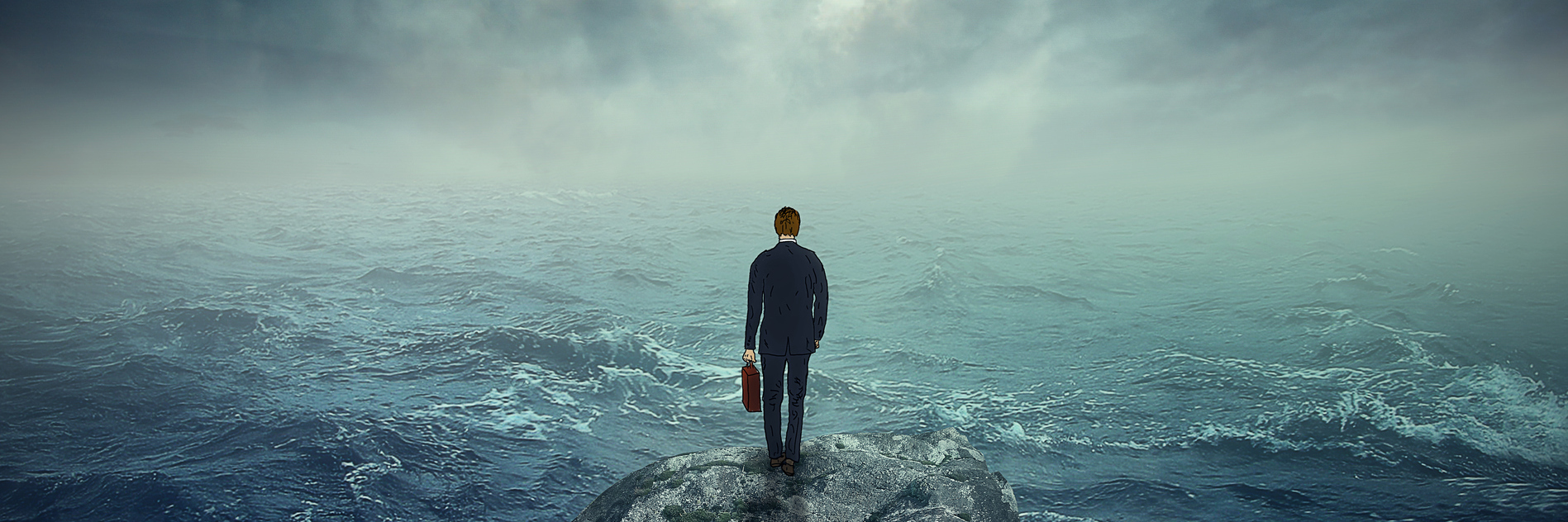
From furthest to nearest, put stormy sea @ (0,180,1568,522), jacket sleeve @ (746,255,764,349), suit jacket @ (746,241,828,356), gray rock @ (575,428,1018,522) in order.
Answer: stormy sea @ (0,180,1568,522), gray rock @ (575,428,1018,522), jacket sleeve @ (746,255,764,349), suit jacket @ (746,241,828,356)

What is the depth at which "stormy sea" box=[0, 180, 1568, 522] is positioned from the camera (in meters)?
12.1

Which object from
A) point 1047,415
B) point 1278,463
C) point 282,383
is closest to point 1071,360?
point 1047,415

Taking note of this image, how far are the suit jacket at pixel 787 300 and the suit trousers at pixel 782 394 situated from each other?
132 millimetres

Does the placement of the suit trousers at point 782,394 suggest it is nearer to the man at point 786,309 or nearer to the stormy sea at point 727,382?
the man at point 786,309

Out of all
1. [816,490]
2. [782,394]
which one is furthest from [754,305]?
[816,490]

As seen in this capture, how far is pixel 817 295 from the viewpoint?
21.8 ft

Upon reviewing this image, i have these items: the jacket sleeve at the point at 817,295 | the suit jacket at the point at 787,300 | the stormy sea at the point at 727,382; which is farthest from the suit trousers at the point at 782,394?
the stormy sea at the point at 727,382

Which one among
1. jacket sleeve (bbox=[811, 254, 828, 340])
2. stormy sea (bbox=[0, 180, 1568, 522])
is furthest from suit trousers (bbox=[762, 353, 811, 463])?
stormy sea (bbox=[0, 180, 1568, 522])

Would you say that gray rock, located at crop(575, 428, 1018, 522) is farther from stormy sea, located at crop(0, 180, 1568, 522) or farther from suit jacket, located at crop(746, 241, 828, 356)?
stormy sea, located at crop(0, 180, 1568, 522)

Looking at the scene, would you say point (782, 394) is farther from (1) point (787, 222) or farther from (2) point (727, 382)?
(2) point (727, 382)

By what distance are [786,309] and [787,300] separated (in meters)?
0.10

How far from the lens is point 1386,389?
17.6 meters

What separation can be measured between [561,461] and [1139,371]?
17.2 m

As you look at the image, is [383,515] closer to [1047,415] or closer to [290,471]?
[290,471]
